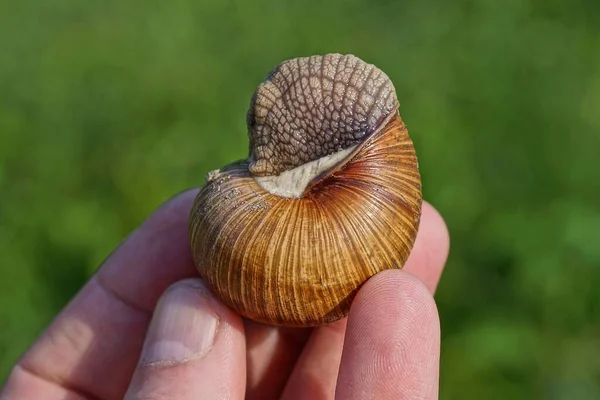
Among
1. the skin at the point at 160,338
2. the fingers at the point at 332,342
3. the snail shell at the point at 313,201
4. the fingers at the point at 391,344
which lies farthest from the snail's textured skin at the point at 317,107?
the fingers at the point at 332,342

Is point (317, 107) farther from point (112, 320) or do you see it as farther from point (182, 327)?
point (112, 320)

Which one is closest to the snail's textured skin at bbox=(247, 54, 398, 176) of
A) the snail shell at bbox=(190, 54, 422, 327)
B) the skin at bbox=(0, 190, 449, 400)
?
the snail shell at bbox=(190, 54, 422, 327)

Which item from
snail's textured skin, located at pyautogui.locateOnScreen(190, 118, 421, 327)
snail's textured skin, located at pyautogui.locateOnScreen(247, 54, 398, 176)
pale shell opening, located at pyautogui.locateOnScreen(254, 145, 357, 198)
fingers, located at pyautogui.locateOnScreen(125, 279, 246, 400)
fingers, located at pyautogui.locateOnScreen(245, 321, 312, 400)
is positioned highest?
snail's textured skin, located at pyautogui.locateOnScreen(247, 54, 398, 176)

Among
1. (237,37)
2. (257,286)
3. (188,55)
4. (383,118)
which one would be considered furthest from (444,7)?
(257,286)

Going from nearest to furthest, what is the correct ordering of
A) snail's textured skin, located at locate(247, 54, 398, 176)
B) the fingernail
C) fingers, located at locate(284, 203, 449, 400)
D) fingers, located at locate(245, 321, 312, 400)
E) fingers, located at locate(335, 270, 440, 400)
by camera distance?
fingers, located at locate(335, 270, 440, 400) → snail's textured skin, located at locate(247, 54, 398, 176) → the fingernail → fingers, located at locate(284, 203, 449, 400) → fingers, located at locate(245, 321, 312, 400)

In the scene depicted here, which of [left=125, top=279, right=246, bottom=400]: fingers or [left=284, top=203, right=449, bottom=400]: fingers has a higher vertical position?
[left=125, top=279, right=246, bottom=400]: fingers

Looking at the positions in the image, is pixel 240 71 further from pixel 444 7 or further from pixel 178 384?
pixel 178 384

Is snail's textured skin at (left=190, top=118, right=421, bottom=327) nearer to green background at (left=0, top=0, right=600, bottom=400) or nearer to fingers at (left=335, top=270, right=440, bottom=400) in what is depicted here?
fingers at (left=335, top=270, right=440, bottom=400)

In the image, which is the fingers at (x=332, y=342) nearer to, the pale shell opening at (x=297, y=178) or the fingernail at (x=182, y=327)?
the fingernail at (x=182, y=327)
